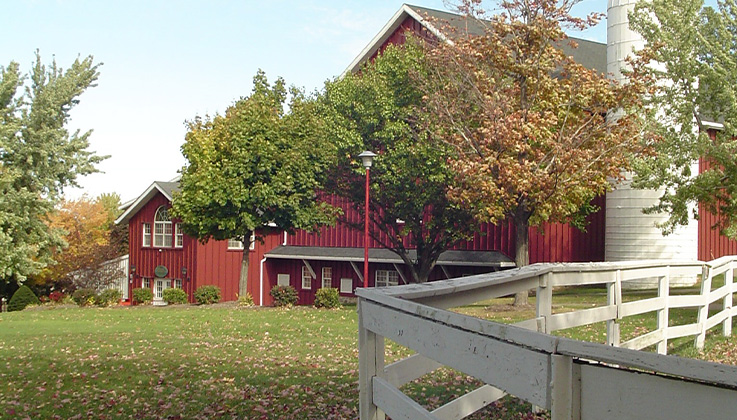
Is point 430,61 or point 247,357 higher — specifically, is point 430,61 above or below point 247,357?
above

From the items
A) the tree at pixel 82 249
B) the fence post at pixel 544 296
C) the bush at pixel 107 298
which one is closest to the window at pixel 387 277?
the bush at pixel 107 298

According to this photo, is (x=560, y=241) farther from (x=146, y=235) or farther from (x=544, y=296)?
(x=544, y=296)

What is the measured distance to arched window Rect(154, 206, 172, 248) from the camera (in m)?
38.3

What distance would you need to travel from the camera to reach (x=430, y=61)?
21.6 m

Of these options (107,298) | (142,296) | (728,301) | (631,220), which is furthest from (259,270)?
(728,301)

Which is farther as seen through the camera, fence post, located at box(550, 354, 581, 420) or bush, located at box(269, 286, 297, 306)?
bush, located at box(269, 286, 297, 306)

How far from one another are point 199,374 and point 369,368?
5.72 m

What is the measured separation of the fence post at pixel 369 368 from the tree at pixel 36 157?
30840 mm

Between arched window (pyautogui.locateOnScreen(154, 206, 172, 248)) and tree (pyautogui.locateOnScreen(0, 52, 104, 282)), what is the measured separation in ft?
15.9

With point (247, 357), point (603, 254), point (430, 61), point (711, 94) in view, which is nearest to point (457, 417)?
point (247, 357)

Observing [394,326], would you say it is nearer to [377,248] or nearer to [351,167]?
[351,167]

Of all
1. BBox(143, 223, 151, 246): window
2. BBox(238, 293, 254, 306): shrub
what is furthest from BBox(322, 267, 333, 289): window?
BBox(143, 223, 151, 246): window

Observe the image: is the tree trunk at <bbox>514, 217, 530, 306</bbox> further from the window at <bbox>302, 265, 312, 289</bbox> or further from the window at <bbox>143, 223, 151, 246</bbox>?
the window at <bbox>143, 223, 151, 246</bbox>

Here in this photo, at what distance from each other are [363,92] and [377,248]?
959 cm
